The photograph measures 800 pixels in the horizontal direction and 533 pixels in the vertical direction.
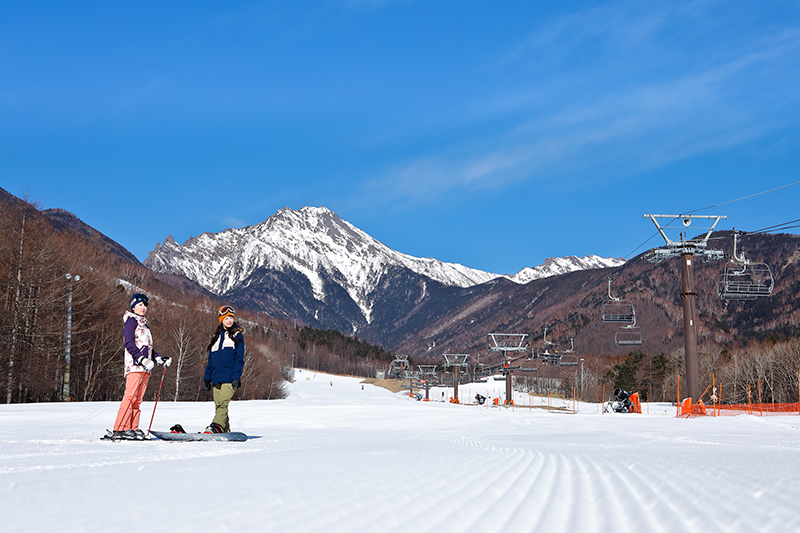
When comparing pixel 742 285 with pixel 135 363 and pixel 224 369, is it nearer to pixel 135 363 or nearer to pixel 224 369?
pixel 224 369

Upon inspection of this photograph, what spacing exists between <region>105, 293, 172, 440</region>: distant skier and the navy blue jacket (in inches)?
23.4

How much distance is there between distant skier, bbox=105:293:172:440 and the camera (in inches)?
278

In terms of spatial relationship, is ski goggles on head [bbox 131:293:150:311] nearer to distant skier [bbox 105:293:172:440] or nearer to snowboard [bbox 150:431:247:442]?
distant skier [bbox 105:293:172:440]

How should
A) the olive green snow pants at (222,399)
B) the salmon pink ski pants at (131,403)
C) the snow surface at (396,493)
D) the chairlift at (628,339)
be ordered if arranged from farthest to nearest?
the chairlift at (628,339)
the olive green snow pants at (222,399)
the salmon pink ski pants at (131,403)
the snow surface at (396,493)

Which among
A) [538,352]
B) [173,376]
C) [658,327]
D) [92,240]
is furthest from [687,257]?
[658,327]

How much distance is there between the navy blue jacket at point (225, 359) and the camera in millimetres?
7711

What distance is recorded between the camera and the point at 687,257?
24594 mm

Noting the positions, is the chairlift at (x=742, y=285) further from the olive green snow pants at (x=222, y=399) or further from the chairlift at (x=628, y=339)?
the olive green snow pants at (x=222, y=399)

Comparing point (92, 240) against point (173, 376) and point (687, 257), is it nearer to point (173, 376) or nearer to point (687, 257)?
point (173, 376)

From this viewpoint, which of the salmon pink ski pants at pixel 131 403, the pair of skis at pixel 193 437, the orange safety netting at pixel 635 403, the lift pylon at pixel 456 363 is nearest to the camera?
the pair of skis at pixel 193 437

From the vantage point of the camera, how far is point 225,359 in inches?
307

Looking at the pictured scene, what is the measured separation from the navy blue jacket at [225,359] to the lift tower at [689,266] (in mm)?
20114

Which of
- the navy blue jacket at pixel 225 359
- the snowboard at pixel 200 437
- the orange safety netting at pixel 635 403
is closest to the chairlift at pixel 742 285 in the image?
the orange safety netting at pixel 635 403

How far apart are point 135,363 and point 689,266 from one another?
22989 mm
